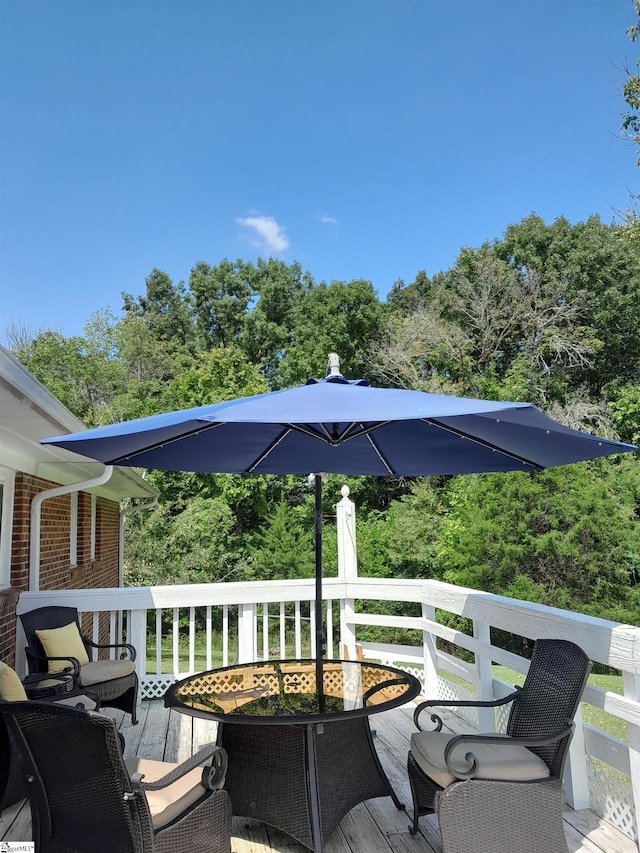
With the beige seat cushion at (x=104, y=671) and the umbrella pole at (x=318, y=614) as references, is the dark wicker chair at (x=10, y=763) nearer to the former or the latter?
the beige seat cushion at (x=104, y=671)

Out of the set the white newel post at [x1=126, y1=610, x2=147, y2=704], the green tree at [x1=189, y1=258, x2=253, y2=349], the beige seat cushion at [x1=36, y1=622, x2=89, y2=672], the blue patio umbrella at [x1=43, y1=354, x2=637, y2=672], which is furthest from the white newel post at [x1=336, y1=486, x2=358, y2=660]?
the green tree at [x1=189, y1=258, x2=253, y2=349]

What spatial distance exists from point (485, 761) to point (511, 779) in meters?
0.12

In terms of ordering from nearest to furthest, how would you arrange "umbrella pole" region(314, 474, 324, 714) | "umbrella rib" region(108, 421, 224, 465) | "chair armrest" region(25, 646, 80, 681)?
"umbrella rib" region(108, 421, 224, 465), "umbrella pole" region(314, 474, 324, 714), "chair armrest" region(25, 646, 80, 681)

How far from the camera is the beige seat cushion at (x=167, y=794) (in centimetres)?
215

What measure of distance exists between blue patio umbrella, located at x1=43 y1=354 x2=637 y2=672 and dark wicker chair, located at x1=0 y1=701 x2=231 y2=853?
3.40 feet

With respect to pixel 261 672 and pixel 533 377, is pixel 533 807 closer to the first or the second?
pixel 261 672

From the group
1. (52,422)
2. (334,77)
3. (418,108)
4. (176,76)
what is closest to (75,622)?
(52,422)

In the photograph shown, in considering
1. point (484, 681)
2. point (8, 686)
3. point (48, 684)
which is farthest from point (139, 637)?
point (484, 681)

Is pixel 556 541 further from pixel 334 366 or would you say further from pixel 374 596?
pixel 334 366

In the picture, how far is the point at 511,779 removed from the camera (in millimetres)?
2410

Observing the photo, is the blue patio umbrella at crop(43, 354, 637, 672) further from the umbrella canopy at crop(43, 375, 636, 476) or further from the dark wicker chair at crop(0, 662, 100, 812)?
the dark wicker chair at crop(0, 662, 100, 812)

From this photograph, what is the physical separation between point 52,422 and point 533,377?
1350 cm

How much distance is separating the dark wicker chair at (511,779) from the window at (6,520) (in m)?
3.64

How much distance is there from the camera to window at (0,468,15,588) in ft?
15.7
